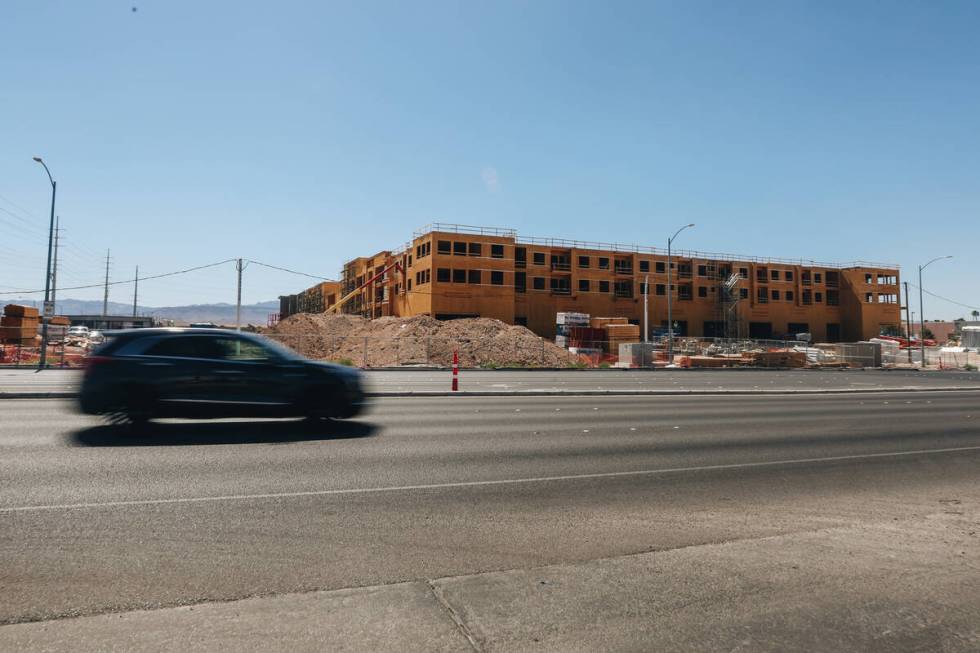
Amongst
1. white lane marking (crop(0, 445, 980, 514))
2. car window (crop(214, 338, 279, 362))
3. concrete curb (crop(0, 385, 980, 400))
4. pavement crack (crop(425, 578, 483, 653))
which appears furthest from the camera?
concrete curb (crop(0, 385, 980, 400))

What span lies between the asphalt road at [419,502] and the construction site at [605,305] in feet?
95.9

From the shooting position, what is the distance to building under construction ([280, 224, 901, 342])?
61.7 metres

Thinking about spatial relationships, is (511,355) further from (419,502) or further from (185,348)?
(419,502)

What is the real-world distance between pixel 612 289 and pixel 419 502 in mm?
68242

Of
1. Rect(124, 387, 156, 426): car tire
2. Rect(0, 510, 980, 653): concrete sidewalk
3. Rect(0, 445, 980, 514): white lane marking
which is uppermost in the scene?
Rect(124, 387, 156, 426): car tire

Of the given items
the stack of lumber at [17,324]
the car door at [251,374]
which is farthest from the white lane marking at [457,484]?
the stack of lumber at [17,324]

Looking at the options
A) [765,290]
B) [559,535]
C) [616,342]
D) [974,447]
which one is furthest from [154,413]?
[765,290]

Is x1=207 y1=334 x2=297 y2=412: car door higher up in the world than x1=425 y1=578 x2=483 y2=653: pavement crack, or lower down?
higher up

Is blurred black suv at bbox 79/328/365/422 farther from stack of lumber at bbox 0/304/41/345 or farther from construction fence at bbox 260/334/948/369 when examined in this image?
stack of lumber at bbox 0/304/41/345

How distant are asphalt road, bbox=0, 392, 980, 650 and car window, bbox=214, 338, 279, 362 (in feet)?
4.03

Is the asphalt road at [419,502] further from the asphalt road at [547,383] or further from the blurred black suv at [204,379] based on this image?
the asphalt road at [547,383]

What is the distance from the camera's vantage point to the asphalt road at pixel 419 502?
3.86 m

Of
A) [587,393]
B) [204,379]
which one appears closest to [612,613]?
[204,379]

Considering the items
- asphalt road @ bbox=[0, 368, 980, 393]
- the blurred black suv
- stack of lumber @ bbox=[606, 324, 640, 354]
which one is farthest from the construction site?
the blurred black suv
